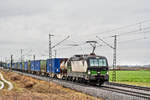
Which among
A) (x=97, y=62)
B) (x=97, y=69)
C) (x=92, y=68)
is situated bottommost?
(x=97, y=69)

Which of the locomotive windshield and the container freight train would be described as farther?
the locomotive windshield

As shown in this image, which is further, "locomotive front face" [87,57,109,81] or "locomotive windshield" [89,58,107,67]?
"locomotive windshield" [89,58,107,67]

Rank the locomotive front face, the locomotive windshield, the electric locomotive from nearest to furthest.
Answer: the locomotive front face, the electric locomotive, the locomotive windshield

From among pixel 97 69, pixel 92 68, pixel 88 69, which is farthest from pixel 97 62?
pixel 88 69

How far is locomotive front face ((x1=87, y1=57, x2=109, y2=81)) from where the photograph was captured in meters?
31.3

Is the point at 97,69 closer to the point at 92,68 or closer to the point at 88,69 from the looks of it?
the point at 92,68

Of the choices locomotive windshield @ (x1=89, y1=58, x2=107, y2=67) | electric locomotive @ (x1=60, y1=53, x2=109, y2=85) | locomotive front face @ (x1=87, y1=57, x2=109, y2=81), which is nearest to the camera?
locomotive front face @ (x1=87, y1=57, x2=109, y2=81)

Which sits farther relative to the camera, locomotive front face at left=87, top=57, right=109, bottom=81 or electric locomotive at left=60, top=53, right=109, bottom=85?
electric locomotive at left=60, top=53, right=109, bottom=85

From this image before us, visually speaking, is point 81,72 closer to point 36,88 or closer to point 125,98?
point 36,88

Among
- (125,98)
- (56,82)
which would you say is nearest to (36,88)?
(56,82)

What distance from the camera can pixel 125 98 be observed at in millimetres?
19656

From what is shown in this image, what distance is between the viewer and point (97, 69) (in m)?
31.8

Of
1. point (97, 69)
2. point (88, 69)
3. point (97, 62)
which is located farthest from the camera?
point (97, 62)

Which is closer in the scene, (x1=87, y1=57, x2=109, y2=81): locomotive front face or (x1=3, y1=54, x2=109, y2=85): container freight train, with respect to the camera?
(x1=87, y1=57, x2=109, y2=81): locomotive front face
